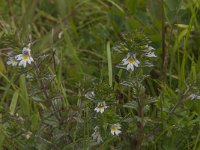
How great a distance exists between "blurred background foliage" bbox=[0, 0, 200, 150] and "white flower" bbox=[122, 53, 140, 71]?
4.8 inches

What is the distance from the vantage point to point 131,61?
4.97 feet

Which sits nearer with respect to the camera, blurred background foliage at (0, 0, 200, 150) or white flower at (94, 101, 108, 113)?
white flower at (94, 101, 108, 113)

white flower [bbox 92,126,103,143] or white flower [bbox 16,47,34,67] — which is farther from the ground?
white flower [bbox 16,47,34,67]

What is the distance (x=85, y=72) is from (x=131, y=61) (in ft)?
2.29

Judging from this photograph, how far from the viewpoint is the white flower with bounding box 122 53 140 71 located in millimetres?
1506

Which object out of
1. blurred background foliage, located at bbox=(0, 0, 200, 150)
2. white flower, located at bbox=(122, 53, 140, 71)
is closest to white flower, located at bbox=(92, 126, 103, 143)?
blurred background foliage, located at bbox=(0, 0, 200, 150)

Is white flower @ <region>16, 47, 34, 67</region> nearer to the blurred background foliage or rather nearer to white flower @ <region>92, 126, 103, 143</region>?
the blurred background foliage

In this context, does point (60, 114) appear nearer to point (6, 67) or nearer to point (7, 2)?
point (6, 67)

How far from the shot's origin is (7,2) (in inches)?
106

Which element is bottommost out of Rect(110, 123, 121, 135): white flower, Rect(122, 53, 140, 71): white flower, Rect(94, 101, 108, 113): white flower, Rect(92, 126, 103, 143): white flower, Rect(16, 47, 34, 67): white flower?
Rect(92, 126, 103, 143): white flower

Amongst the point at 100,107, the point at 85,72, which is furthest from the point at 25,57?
the point at 85,72

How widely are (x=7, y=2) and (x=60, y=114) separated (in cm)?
120

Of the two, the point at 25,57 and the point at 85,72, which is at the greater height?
the point at 25,57

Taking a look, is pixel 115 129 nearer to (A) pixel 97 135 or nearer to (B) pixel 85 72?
(A) pixel 97 135
